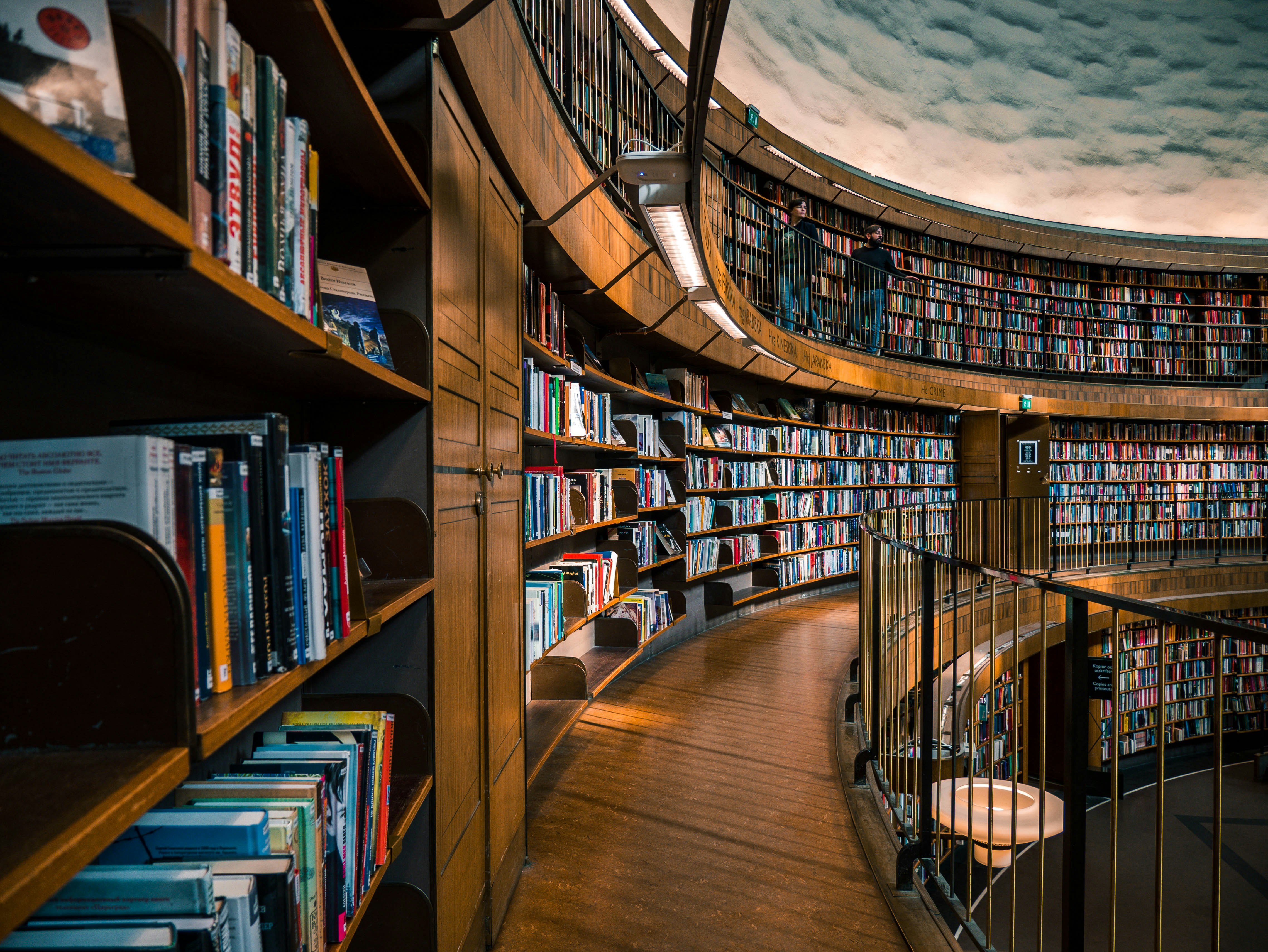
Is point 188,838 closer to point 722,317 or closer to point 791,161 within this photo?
point 722,317

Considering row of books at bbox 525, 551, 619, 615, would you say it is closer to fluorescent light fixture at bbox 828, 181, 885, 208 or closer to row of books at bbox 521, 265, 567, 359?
row of books at bbox 521, 265, 567, 359

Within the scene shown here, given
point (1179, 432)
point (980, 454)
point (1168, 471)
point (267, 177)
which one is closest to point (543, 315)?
point (267, 177)

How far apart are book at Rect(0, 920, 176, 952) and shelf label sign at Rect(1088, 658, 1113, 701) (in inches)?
55.3

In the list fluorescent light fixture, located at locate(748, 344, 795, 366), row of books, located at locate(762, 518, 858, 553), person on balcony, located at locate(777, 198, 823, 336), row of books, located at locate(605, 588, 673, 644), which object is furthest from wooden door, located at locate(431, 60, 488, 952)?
person on balcony, located at locate(777, 198, 823, 336)

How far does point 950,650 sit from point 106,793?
6039 mm

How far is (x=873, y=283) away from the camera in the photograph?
8266 mm

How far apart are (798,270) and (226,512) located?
24.1 feet

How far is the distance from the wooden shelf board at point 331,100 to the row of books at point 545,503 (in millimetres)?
1296

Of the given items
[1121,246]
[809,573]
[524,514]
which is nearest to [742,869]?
[524,514]

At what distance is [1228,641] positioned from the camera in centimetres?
1016

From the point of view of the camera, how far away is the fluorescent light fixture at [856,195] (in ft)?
25.5

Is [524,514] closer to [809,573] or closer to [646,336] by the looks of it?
[646,336]

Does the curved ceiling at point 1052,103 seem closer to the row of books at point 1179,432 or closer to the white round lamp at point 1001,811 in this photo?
the row of books at point 1179,432

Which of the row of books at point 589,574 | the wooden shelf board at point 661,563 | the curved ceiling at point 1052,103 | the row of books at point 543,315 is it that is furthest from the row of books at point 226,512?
the curved ceiling at point 1052,103
